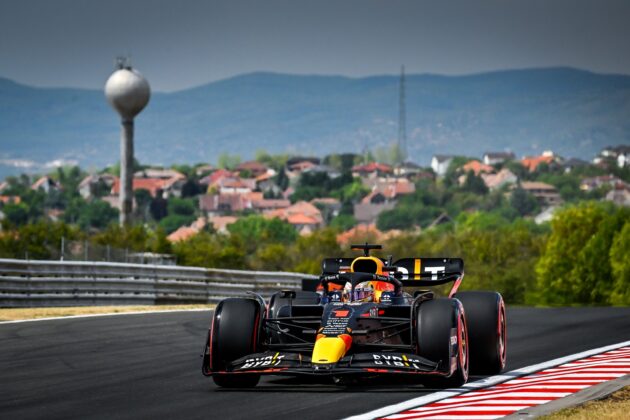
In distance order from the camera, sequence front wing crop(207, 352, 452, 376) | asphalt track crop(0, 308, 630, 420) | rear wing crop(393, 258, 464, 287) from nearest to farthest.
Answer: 1. asphalt track crop(0, 308, 630, 420)
2. front wing crop(207, 352, 452, 376)
3. rear wing crop(393, 258, 464, 287)

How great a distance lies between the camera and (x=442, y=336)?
1288cm

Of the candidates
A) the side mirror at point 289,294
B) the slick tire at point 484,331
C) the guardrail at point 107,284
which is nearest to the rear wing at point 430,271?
the slick tire at point 484,331

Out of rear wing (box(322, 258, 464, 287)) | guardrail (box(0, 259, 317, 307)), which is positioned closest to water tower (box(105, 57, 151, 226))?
guardrail (box(0, 259, 317, 307))

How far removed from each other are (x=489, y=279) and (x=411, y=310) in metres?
114

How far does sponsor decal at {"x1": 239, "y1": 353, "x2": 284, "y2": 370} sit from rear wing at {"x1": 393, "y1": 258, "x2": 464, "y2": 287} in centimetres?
372

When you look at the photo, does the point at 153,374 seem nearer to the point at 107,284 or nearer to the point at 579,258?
the point at 107,284

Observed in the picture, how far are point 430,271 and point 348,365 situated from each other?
170 inches

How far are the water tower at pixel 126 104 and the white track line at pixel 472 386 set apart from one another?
339ft

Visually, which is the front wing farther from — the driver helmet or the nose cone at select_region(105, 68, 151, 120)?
the nose cone at select_region(105, 68, 151, 120)

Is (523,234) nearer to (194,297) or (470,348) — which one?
(194,297)

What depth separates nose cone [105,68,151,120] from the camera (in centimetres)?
11869

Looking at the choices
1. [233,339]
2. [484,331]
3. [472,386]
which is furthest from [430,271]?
[233,339]

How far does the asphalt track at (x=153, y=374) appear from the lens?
11625 millimetres

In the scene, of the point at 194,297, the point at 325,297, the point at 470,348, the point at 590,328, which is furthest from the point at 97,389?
the point at 194,297
